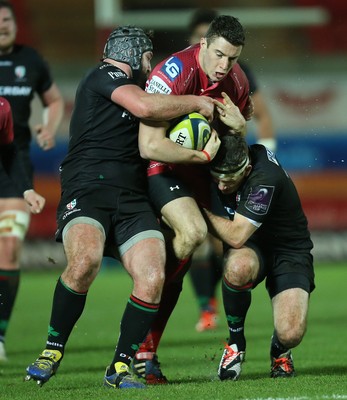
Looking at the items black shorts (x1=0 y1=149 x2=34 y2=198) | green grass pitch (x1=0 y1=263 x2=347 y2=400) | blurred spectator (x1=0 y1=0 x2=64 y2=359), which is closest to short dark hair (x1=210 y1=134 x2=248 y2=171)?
green grass pitch (x1=0 y1=263 x2=347 y2=400)

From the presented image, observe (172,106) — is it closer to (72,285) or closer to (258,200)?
(258,200)

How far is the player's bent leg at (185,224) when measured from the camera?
6.53 metres

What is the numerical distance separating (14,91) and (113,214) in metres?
3.06

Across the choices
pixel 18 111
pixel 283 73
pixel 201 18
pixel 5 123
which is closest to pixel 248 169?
pixel 5 123

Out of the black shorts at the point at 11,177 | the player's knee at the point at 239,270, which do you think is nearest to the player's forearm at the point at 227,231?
the player's knee at the point at 239,270

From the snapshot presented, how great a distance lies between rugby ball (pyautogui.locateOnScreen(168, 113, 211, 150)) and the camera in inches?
256

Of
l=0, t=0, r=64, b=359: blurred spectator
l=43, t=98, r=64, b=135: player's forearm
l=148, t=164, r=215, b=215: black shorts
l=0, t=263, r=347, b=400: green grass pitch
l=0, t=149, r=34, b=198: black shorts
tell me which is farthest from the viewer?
l=43, t=98, r=64, b=135: player's forearm

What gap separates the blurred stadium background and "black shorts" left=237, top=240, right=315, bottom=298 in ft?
31.7

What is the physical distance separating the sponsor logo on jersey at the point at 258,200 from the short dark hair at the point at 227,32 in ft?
2.97

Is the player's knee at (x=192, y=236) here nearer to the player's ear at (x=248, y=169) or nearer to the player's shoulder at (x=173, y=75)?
the player's ear at (x=248, y=169)

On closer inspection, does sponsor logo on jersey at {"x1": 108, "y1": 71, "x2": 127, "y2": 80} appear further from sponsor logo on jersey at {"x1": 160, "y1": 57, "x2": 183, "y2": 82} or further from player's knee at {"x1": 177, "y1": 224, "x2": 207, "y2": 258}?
player's knee at {"x1": 177, "y1": 224, "x2": 207, "y2": 258}

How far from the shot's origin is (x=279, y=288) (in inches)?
273

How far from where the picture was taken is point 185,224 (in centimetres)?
654

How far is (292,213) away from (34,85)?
3.31 m
